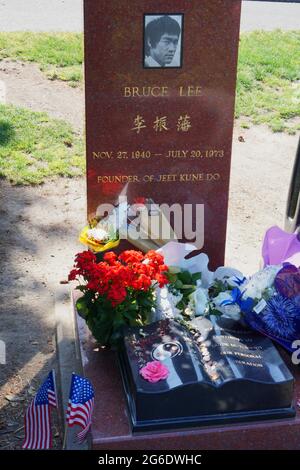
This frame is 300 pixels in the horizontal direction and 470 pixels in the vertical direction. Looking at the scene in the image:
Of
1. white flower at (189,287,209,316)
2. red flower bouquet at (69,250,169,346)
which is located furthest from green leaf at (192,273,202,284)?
red flower bouquet at (69,250,169,346)

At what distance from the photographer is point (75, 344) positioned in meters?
4.41

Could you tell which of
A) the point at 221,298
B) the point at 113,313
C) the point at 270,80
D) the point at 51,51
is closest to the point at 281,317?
the point at 221,298

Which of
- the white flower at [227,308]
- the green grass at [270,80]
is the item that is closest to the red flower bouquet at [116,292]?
the white flower at [227,308]

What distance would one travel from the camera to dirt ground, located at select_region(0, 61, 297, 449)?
173 inches

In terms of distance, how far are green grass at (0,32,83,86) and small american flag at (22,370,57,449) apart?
17.4 feet

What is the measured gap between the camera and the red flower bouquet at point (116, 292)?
378cm

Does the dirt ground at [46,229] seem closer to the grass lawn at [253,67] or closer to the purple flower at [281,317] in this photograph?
the grass lawn at [253,67]

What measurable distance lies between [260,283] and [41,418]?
4.44ft

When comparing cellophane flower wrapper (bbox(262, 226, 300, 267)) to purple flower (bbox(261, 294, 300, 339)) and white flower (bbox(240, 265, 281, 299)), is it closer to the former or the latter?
white flower (bbox(240, 265, 281, 299))

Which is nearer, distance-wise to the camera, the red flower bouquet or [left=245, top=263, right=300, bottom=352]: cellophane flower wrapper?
the red flower bouquet

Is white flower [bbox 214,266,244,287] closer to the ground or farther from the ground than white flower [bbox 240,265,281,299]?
closer to the ground

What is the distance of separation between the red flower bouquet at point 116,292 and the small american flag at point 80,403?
473 mm

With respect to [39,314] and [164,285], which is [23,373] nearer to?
[39,314]

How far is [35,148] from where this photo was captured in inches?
276
